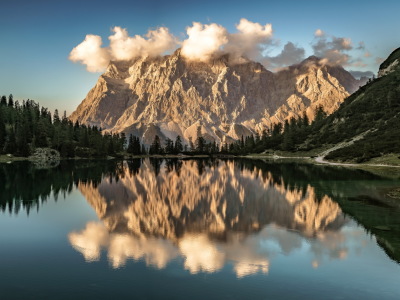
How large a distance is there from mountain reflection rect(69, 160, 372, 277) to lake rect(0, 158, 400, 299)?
98 millimetres

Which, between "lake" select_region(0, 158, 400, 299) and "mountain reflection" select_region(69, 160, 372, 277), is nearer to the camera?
"lake" select_region(0, 158, 400, 299)

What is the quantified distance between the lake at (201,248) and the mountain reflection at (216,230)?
98 millimetres

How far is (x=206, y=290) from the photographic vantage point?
2058cm

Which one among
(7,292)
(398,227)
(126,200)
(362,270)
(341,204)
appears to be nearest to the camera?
(7,292)

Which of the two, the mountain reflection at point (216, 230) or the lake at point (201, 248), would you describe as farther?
the mountain reflection at point (216, 230)

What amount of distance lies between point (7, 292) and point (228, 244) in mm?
16524

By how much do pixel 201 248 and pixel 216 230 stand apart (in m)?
6.92

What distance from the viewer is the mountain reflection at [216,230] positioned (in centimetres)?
2681

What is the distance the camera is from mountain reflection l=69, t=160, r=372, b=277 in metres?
26.8

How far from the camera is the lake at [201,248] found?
68.8ft

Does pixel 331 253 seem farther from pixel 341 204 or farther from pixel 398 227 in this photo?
pixel 341 204

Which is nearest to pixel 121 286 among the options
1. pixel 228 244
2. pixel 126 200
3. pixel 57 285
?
pixel 57 285

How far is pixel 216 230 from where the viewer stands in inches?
1404

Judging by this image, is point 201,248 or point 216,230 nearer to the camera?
point 201,248
